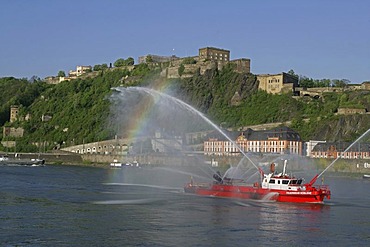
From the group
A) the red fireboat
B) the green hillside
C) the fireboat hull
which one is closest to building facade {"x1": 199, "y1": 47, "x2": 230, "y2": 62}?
the green hillside

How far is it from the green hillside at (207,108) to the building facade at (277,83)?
1.78 m

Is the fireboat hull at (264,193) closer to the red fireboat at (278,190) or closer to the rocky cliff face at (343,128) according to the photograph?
the red fireboat at (278,190)

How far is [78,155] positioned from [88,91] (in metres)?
43.2

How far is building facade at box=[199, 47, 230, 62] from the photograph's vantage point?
179250 millimetres

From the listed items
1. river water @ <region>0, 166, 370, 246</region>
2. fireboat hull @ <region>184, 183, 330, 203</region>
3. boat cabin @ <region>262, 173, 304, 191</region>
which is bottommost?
river water @ <region>0, 166, 370, 246</region>

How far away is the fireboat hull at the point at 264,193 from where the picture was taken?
173ft

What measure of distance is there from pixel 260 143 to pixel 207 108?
3808 centimetres

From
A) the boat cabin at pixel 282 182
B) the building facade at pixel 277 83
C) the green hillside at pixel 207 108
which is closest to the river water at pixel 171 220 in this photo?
the boat cabin at pixel 282 182

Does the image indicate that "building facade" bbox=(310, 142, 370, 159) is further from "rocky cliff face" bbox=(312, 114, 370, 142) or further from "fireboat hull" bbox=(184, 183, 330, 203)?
"fireboat hull" bbox=(184, 183, 330, 203)

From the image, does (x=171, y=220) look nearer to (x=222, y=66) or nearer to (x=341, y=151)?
(x=341, y=151)

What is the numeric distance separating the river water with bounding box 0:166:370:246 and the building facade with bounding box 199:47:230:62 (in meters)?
121

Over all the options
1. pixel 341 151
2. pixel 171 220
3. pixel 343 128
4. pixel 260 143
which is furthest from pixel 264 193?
pixel 343 128

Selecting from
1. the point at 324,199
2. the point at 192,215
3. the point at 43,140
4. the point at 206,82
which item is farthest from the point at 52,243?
the point at 43,140

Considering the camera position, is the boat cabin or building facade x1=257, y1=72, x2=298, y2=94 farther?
building facade x1=257, y1=72, x2=298, y2=94
